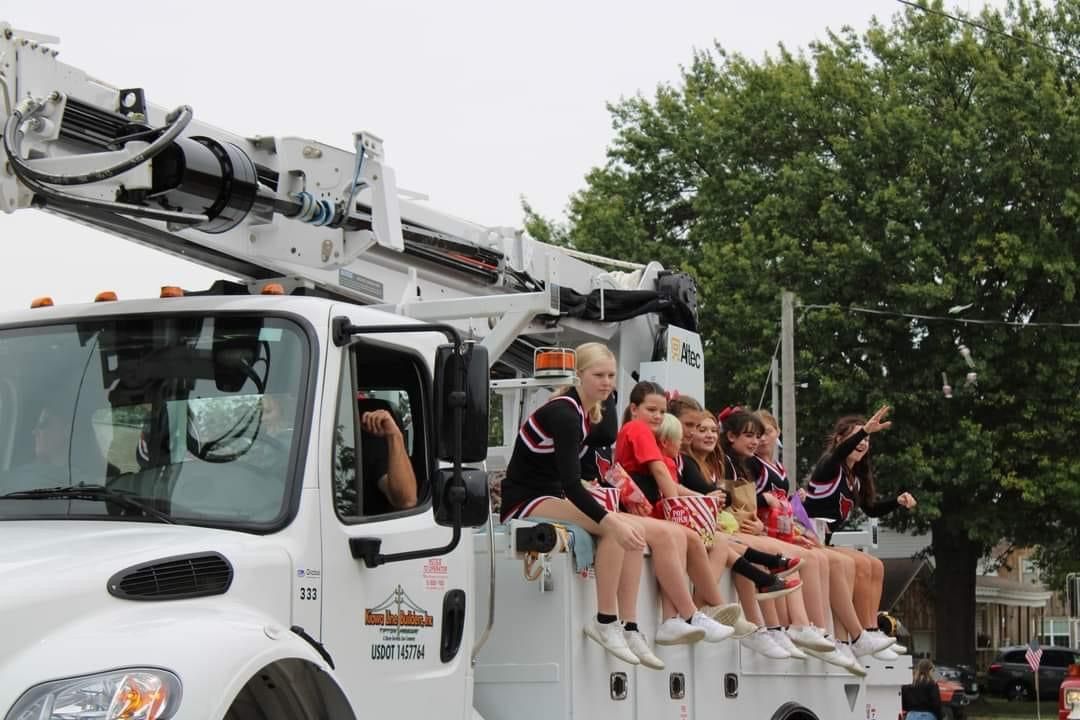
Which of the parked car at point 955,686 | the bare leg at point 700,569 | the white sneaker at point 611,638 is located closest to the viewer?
the white sneaker at point 611,638

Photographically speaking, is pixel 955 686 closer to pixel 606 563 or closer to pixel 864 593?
pixel 864 593

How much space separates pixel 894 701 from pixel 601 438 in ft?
11.4

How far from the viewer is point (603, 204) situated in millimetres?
33938

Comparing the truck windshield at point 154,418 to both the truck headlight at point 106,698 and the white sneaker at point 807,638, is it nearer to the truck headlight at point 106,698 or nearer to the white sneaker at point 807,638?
the truck headlight at point 106,698

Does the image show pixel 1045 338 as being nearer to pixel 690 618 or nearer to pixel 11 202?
pixel 690 618

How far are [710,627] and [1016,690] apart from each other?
4264 cm

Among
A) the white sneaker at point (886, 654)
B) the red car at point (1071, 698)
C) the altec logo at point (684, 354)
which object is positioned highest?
the altec logo at point (684, 354)

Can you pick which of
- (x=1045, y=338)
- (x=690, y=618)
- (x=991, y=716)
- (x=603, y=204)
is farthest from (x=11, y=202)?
(x=991, y=716)

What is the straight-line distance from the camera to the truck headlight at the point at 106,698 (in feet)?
Answer: 13.8

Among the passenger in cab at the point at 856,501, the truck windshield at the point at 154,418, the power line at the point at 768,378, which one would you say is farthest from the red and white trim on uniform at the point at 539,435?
the power line at the point at 768,378

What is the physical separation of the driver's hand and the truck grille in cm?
99

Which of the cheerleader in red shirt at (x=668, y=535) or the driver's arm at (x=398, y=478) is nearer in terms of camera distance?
the driver's arm at (x=398, y=478)

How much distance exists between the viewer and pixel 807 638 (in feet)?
28.1

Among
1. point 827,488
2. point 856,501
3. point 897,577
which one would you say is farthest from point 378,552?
point 897,577
